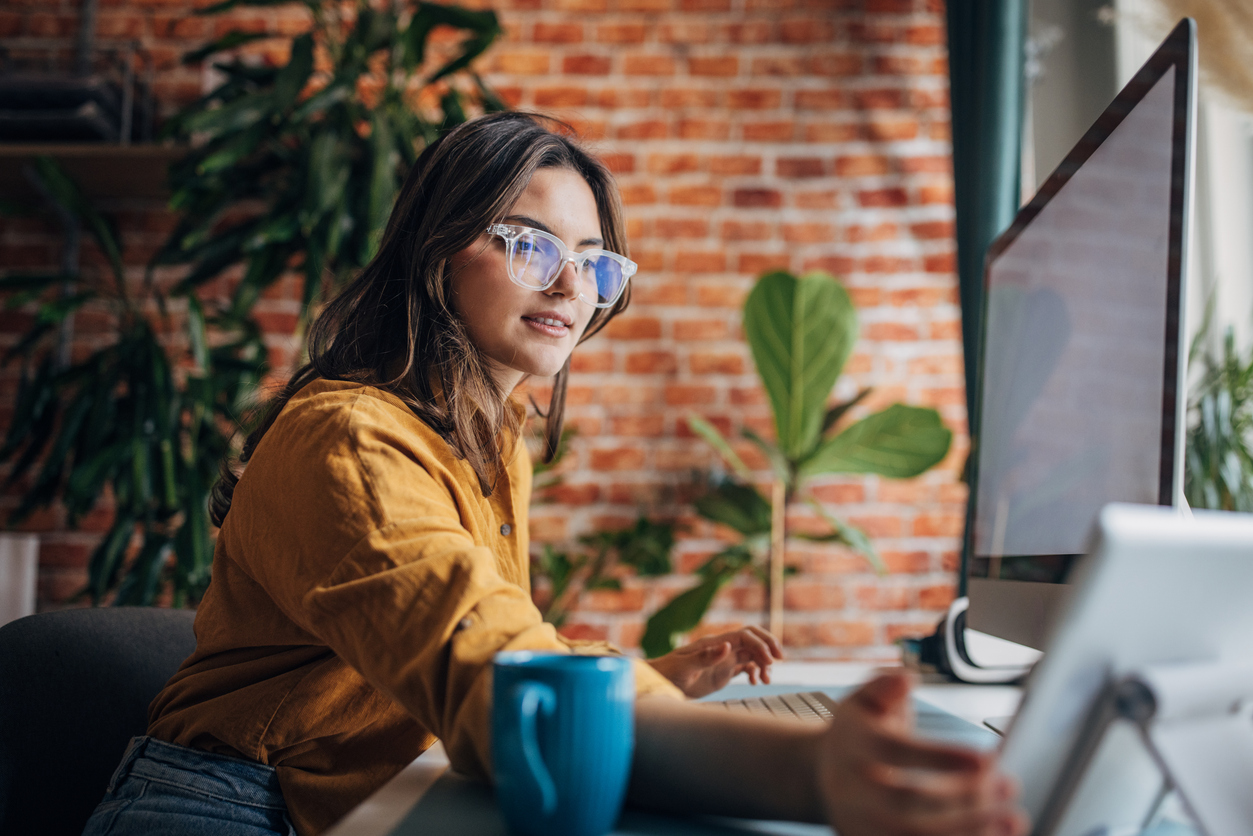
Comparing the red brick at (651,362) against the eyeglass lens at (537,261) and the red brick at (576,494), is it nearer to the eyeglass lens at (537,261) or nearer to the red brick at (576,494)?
the red brick at (576,494)

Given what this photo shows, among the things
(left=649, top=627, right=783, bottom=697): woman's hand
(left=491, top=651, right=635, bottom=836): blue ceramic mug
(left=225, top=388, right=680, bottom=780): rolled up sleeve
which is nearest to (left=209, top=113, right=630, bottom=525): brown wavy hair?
(left=225, top=388, right=680, bottom=780): rolled up sleeve

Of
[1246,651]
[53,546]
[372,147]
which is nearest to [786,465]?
[372,147]

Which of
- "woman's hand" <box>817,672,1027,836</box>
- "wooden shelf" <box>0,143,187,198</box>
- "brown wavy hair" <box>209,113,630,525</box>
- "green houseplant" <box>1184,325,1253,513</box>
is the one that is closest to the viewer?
"woman's hand" <box>817,672,1027,836</box>

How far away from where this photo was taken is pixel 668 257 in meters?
2.45

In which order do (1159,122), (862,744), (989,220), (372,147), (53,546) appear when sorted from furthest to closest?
(53,546), (372,147), (989,220), (1159,122), (862,744)

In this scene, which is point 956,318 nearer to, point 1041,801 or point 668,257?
point 668,257

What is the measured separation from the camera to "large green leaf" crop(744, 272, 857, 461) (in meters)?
2.11

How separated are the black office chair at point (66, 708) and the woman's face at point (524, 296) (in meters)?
0.49

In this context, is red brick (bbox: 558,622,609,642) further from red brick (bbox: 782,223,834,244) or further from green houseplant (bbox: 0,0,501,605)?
red brick (bbox: 782,223,834,244)

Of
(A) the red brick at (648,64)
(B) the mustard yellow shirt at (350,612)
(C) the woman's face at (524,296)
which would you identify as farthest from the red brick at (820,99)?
(B) the mustard yellow shirt at (350,612)

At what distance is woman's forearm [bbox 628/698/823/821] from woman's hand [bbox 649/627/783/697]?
41cm

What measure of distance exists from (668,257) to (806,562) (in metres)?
0.92

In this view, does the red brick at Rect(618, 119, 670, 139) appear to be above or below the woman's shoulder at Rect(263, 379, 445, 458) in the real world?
above

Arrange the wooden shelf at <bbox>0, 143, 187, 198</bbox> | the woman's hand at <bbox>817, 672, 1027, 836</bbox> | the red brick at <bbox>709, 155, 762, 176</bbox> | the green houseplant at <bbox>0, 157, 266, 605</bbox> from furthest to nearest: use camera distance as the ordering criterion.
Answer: the red brick at <bbox>709, 155, 762, 176</bbox>
the wooden shelf at <bbox>0, 143, 187, 198</bbox>
the green houseplant at <bbox>0, 157, 266, 605</bbox>
the woman's hand at <bbox>817, 672, 1027, 836</bbox>
